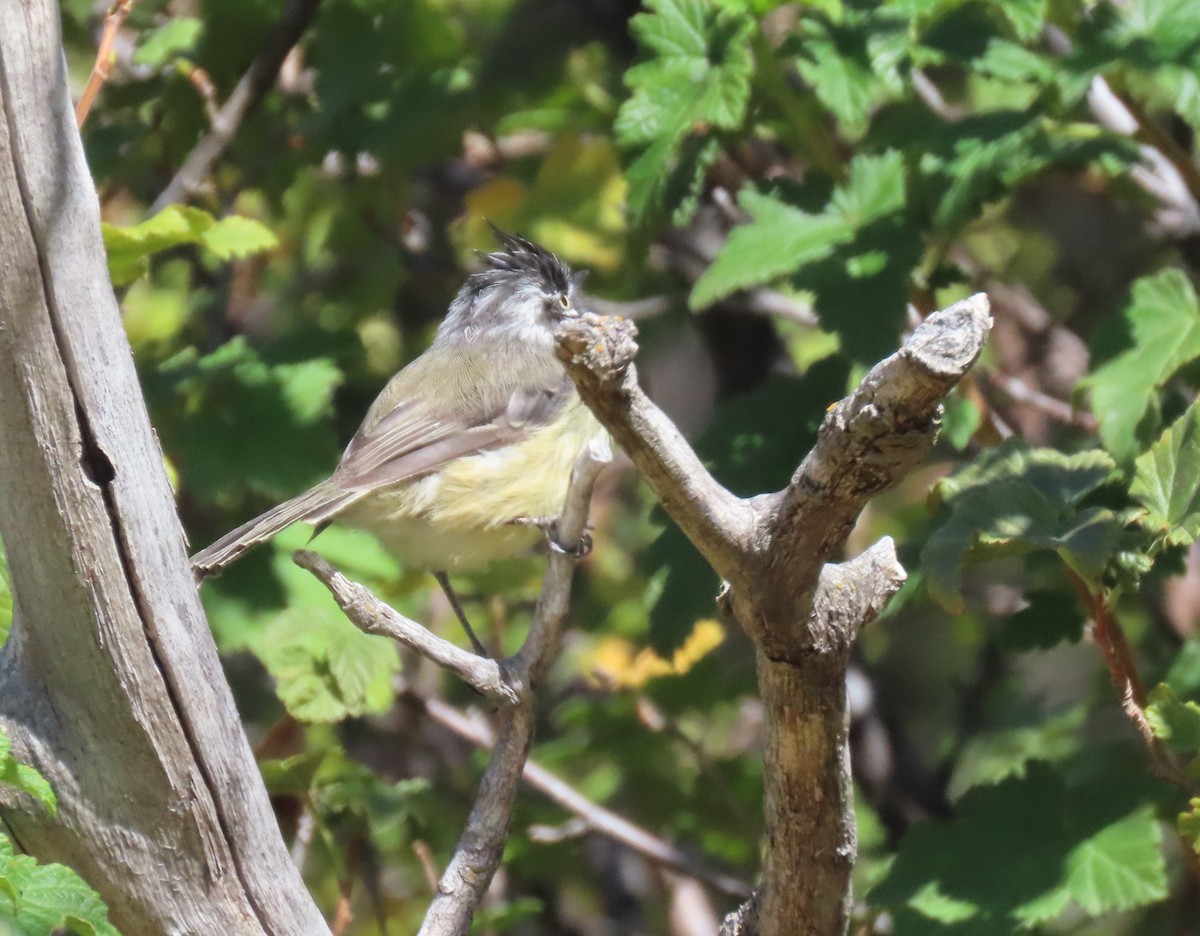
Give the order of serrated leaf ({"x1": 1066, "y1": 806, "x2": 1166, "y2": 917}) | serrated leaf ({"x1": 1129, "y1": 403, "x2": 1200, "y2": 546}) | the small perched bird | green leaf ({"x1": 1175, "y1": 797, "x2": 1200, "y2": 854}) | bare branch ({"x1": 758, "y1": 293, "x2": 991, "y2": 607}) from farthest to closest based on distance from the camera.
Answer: the small perched bird → serrated leaf ({"x1": 1066, "y1": 806, "x2": 1166, "y2": 917}) → serrated leaf ({"x1": 1129, "y1": 403, "x2": 1200, "y2": 546}) → green leaf ({"x1": 1175, "y1": 797, "x2": 1200, "y2": 854}) → bare branch ({"x1": 758, "y1": 293, "x2": 991, "y2": 607})

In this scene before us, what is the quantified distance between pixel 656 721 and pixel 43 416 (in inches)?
82.4

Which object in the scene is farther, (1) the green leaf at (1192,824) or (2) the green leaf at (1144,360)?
(2) the green leaf at (1144,360)

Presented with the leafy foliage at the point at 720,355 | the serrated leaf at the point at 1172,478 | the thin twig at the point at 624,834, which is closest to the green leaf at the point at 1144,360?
the leafy foliage at the point at 720,355

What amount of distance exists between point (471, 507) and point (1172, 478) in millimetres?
1642

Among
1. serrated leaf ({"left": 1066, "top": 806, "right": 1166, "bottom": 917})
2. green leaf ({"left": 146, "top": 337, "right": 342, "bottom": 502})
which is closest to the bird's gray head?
green leaf ({"left": 146, "top": 337, "right": 342, "bottom": 502})

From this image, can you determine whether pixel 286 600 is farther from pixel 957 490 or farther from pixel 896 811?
pixel 896 811

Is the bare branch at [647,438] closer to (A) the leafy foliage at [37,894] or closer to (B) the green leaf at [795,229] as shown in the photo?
(A) the leafy foliage at [37,894]

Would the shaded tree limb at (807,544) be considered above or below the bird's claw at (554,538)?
below

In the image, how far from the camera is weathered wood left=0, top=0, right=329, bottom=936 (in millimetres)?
1859

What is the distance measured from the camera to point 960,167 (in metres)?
2.71

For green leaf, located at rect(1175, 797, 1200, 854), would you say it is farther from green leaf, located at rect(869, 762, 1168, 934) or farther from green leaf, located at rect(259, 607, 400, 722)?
green leaf, located at rect(259, 607, 400, 722)

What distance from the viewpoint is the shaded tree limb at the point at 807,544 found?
1525 millimetres

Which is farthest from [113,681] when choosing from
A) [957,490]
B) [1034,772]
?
[1034,772]

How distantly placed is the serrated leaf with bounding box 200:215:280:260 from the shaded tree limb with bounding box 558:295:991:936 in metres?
1.41
